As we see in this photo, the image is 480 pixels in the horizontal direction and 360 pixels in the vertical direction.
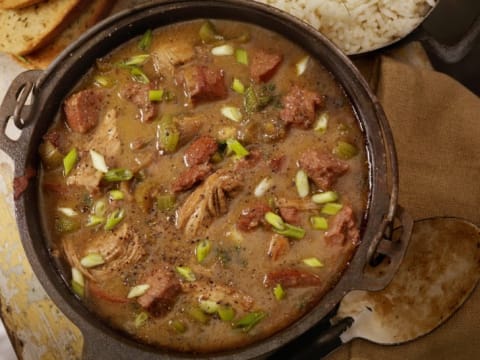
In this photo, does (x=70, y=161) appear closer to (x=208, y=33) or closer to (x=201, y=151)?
(x=201, y=151)

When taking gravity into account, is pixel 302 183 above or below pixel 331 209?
above

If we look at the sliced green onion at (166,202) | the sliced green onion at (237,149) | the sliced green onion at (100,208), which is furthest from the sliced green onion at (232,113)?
the sliced green onion at (100,208)

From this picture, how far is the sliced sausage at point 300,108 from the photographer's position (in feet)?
9.49

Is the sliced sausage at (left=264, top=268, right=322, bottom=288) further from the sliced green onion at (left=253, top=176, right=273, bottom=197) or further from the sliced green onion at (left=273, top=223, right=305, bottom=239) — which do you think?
the sliced green onion at (left=253, top=176, right=273, bottom=197)

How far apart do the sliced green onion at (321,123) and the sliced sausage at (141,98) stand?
2.40ft

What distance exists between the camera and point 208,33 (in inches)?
120

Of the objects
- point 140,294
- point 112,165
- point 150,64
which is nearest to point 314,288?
point 140,294

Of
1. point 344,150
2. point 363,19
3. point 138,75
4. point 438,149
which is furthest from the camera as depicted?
point 363,19

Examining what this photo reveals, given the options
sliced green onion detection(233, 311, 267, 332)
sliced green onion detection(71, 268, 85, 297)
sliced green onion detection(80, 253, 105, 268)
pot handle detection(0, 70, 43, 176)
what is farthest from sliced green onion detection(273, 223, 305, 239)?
pot handle detection(0, 70, 43, 176)

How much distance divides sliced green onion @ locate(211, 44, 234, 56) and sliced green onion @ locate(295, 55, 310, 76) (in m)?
0.31

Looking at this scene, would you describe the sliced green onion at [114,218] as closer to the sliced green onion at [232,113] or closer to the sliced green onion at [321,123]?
the sliced green onion at [232,113]

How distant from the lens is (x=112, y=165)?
2.93 metres

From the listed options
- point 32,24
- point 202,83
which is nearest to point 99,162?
point 202,83

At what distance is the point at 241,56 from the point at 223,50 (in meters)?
0.09
